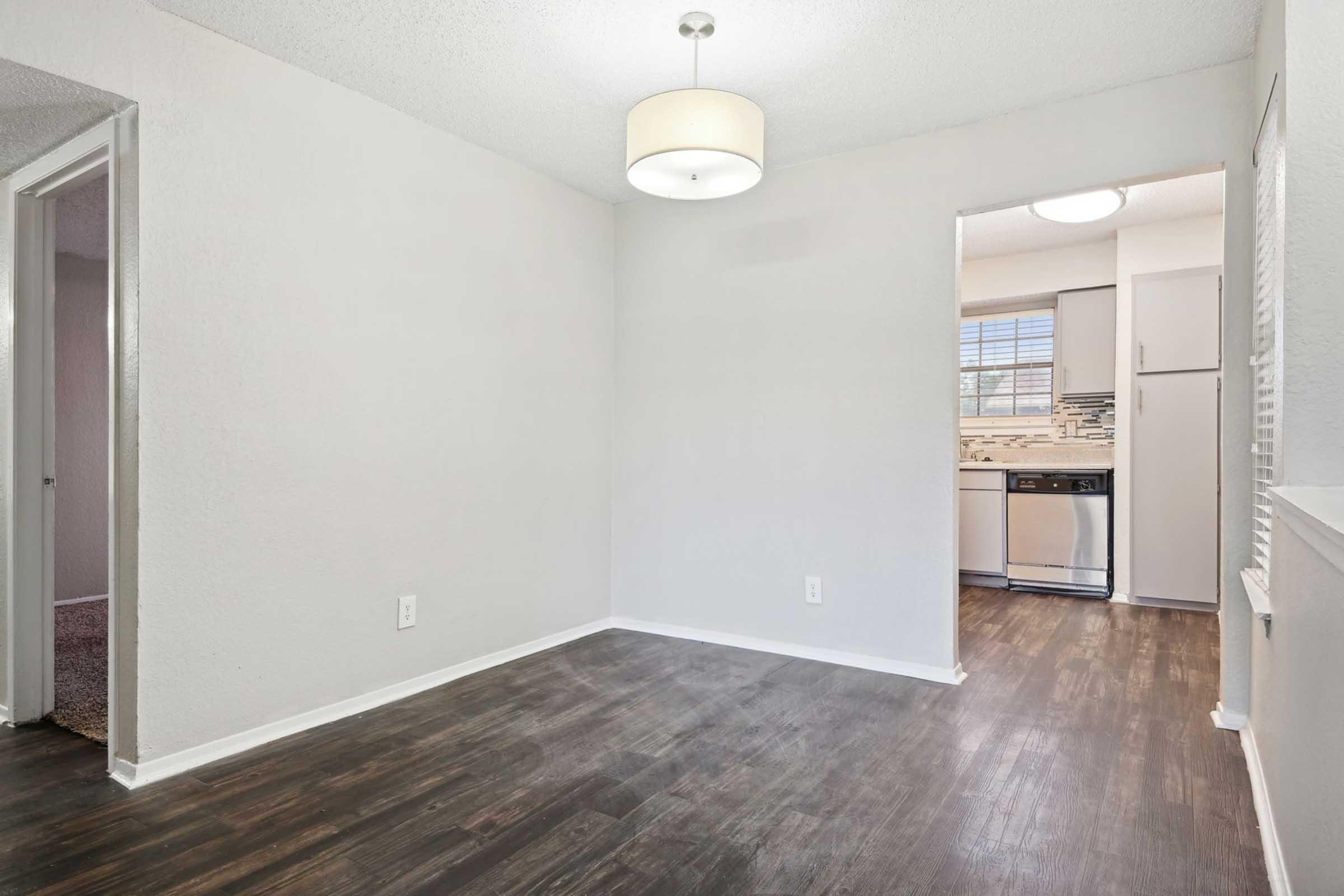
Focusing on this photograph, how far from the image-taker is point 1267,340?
2.27m

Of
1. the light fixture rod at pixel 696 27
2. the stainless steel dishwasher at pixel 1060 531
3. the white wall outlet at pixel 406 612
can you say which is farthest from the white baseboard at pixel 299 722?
the stainless steel dishwasher at pixel 1060 531

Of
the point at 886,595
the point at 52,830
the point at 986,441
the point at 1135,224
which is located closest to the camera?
the point at 52,830

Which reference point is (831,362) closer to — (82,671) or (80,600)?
(82,671)

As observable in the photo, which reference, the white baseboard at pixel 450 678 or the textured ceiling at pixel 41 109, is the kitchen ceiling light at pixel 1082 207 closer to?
the white baseboard at pixel 450 678

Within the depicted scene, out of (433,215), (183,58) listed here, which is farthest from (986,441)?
(183,58)

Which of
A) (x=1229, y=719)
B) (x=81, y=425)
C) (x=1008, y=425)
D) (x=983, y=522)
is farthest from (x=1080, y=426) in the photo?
(x=81, y=425)

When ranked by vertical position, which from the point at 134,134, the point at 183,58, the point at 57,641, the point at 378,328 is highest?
the point at 183,58

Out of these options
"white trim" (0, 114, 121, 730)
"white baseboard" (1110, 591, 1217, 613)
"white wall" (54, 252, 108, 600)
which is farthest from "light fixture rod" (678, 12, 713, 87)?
"white wall" (54, 252, 108, 600)

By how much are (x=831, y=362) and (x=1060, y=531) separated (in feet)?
8.74

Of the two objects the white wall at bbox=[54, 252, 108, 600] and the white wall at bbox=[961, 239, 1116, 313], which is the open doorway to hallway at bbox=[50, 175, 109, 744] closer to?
the white wall at bbox=[54, 252, 108, 600]

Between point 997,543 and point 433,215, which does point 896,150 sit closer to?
point 433,215

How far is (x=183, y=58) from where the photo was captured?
7.72 ft

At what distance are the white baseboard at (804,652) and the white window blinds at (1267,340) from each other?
1.20m

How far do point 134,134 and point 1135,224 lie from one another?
529 centimetres
